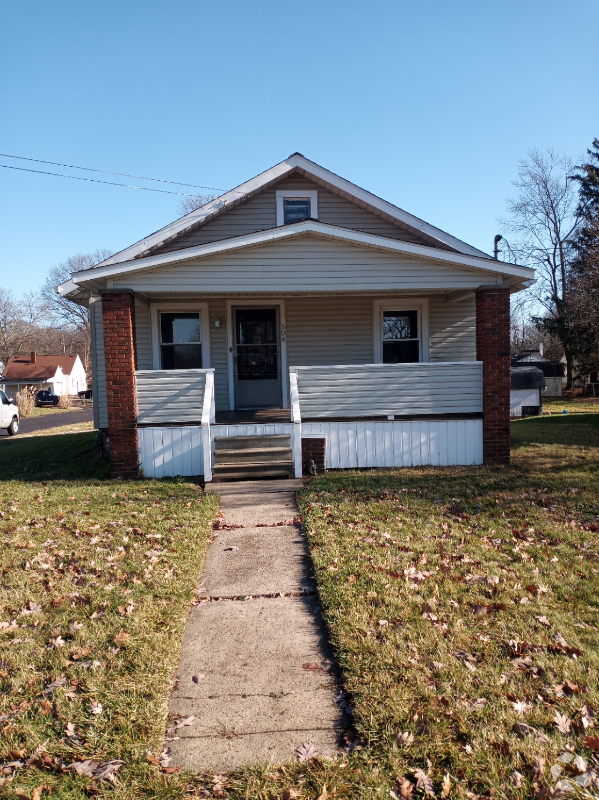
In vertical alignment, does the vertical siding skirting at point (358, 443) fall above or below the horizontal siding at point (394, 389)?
below

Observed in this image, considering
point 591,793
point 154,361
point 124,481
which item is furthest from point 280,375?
point 591,793

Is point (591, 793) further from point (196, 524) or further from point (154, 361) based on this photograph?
point (154, 361)

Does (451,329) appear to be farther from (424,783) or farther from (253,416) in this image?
(424,783)

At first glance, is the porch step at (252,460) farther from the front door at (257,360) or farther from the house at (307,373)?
the front door at (257,360)

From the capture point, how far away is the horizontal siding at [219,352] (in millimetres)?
12062

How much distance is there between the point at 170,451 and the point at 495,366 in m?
5.57

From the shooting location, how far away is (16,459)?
1316 cm

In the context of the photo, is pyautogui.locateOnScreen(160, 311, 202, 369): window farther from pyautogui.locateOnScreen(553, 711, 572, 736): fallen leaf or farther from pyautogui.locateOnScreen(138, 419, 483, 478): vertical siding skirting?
pyautogui.locateOnScreen(553, 711, 572, 736): fallen leaf

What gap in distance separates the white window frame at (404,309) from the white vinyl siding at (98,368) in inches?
225

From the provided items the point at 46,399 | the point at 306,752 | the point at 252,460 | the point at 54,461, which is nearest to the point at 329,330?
the point at 252,460

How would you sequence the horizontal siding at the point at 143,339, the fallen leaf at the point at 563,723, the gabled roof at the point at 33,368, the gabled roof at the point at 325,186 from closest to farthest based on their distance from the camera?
the fallen leaf at the point at 563,723 < the gabled roof at the point at 325,186 < the horizontal siding at the point at 143,339 < the gabled roof at the point at 33,368

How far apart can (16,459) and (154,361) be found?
4290 millimetres

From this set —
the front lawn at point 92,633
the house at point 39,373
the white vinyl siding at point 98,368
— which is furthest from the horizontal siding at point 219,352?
the house at point 39,373

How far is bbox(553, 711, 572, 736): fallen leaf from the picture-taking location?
283cm
